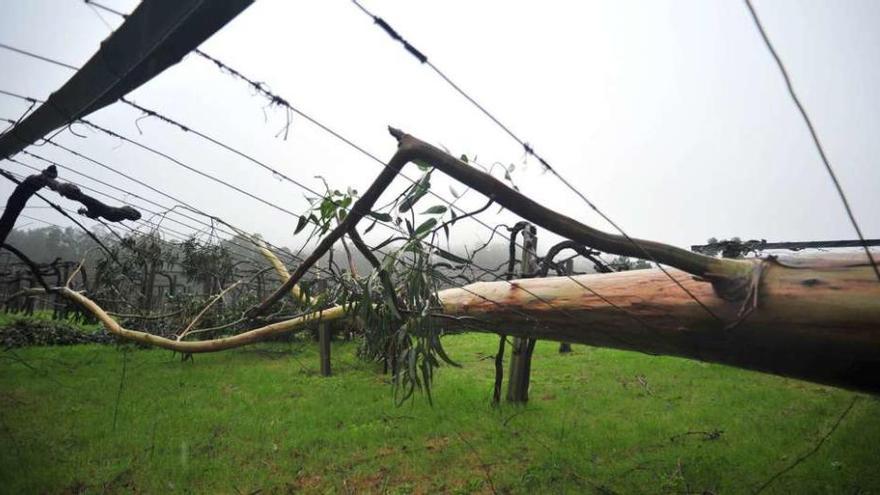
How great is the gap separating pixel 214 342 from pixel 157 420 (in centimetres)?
312

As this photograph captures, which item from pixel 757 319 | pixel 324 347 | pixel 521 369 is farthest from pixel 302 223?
pixel 324 347

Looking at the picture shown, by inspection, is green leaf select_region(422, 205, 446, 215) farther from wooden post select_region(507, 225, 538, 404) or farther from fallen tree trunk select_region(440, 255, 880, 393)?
wooden post select_region(507, 225, 538, 404)

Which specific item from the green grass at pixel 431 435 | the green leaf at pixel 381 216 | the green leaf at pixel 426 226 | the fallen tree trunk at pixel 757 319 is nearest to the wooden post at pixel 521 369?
the green grass at pixel 431 435

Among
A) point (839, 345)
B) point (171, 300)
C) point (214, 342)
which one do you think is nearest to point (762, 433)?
point (839, 345)

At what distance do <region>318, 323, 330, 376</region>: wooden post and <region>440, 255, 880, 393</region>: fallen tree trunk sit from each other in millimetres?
5275

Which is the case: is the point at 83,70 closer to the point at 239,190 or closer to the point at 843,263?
the point at 239,190

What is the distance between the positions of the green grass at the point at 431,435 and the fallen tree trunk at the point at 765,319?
77.4 inches

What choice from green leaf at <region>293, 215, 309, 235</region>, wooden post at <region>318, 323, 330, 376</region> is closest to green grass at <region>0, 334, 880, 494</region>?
wooden post at <region>318, 323, 330, 376</region>

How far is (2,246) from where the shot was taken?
2.52 metres

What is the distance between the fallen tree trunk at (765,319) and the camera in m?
1.20

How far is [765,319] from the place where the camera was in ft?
4.36

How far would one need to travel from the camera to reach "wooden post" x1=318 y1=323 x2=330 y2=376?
6755mm

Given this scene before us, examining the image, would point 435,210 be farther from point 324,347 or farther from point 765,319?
point 324,347

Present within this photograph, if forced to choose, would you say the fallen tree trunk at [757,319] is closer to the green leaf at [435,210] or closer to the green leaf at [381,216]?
the green leaf at [435,210]
